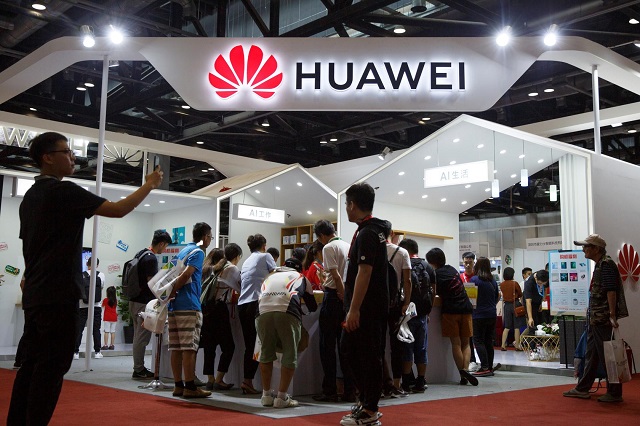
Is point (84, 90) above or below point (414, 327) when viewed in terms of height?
above

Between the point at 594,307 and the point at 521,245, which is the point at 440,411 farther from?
the point at 521,245

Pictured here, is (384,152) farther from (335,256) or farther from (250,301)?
(335,256)

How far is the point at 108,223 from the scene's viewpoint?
1259cm

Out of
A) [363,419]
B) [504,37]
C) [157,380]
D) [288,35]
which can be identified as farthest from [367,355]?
[288,35]

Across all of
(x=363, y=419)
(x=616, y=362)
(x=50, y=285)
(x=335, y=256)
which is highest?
(x=335, y=256)

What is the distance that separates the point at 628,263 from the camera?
8.43 m

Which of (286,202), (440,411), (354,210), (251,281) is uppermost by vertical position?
(286,202)

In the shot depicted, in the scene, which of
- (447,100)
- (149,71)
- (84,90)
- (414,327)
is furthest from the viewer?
(84,90)

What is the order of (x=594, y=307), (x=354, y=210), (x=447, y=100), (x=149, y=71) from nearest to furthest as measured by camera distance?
(x=354, y=210) → (x=594, y=307) → (x=447, y=100) → (x=149, y=71)

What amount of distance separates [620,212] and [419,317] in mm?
3556

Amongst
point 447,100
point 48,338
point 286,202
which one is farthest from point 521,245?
point 48,338

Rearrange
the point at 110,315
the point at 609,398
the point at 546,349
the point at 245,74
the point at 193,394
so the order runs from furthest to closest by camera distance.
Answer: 1. the point at 110,315
2. the point at 546,349
3. the point at 245,74
4. the point at 609,398
5. the point at 193,394

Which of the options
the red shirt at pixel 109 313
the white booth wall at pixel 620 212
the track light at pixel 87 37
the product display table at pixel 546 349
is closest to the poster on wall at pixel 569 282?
the white booth wall at pixel 620 212

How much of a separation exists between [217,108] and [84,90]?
6.18 metres
